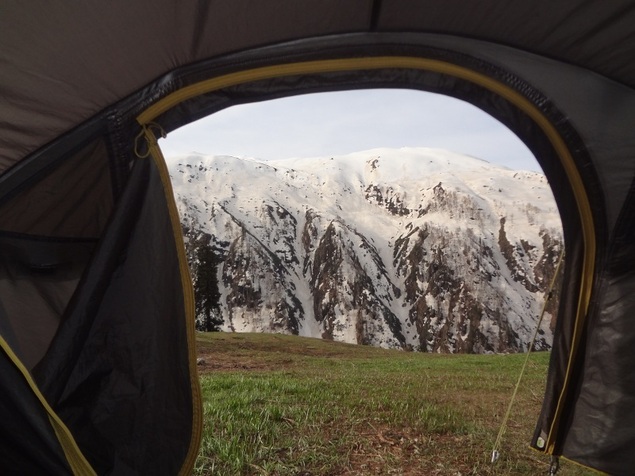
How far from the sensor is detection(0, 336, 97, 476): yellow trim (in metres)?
2.13

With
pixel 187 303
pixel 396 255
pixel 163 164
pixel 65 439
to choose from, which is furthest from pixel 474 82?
pixel 396 255

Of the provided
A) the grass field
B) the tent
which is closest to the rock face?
the grass field

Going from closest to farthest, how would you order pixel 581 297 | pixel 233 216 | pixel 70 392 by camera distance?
1. pixel 70 392
2. pixel 581 297
3. pixel 233 216

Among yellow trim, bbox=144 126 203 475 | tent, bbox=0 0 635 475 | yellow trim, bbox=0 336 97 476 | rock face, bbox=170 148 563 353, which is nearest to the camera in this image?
yellow trim, bbox=0 336 97 476

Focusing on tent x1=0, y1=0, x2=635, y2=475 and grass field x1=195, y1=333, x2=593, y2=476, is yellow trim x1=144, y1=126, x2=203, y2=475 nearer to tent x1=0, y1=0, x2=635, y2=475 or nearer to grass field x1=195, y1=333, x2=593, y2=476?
tent x1=0, y1=0, x2=635, y2=475

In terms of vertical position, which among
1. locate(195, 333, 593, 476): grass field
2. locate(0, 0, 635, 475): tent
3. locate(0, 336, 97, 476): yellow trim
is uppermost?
locate(0, 0, 635, 475): tent

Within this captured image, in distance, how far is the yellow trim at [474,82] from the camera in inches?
118

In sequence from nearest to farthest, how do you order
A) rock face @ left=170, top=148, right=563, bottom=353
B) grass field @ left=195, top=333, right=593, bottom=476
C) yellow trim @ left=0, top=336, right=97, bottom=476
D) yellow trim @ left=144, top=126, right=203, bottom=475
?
1. yellow trim @ left=0, top=336, right=97, bottom=476
2. yellow trim @ left=144, top=126, right=203, bottom=475
3. grass field @ left=195, top=333, right=593, bottom=476
4. rock face @ left=170, top=148, right=563, bottom=353

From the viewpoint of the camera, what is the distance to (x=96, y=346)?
2.62 meters

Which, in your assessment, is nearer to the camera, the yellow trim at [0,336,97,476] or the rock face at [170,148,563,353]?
the yellow trim at [0,336,97,476]

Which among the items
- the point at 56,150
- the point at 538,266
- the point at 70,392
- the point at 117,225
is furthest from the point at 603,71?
the point at 538,266

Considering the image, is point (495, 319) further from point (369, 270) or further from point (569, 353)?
point (569, 353)

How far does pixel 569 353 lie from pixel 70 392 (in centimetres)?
336

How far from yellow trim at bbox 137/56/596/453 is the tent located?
1 cm
